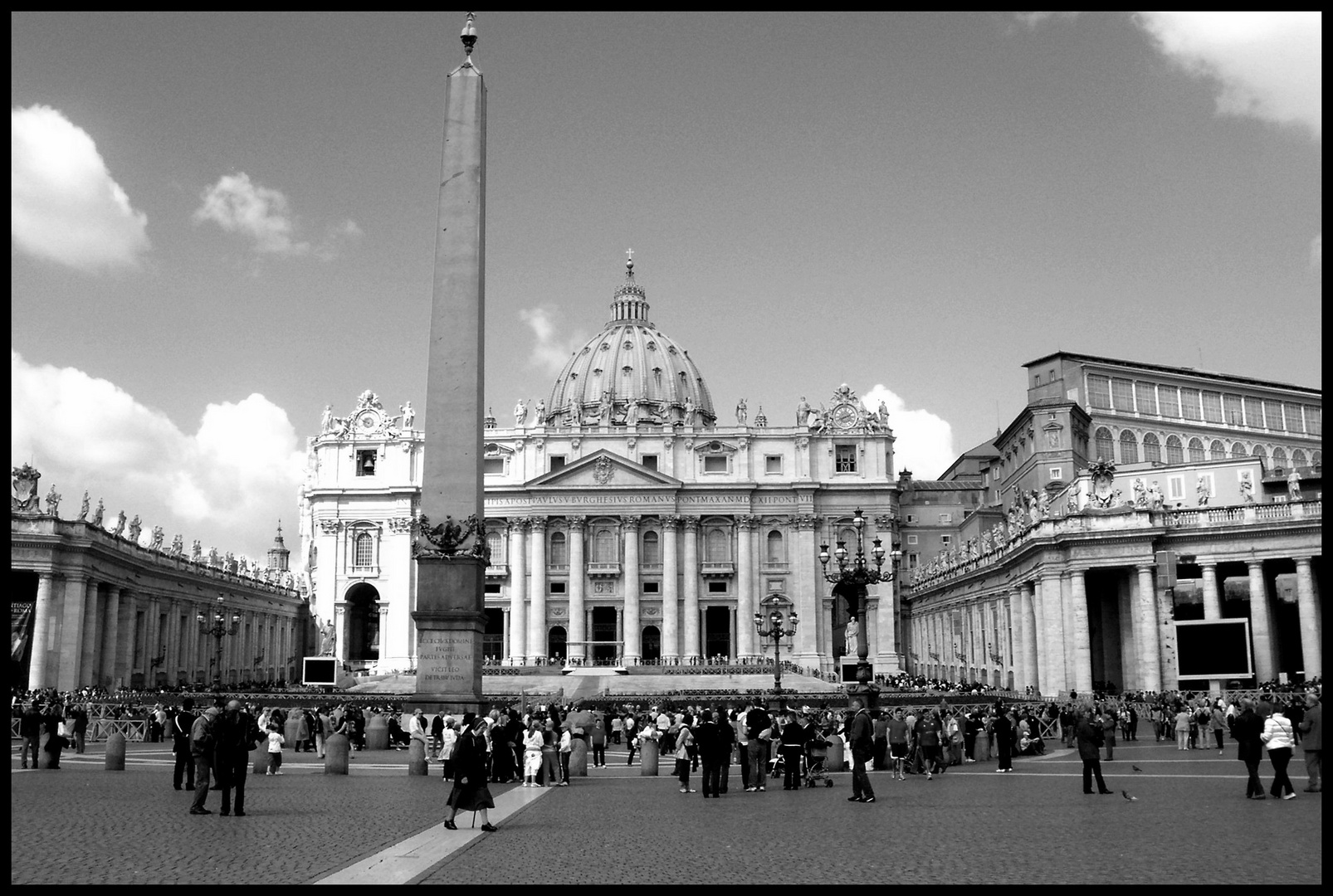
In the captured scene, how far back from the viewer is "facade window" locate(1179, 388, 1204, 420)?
78.1 metres

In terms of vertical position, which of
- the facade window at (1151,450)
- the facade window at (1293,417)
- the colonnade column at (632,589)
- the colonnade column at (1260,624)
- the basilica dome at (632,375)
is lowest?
the colonnade column at (1260,624)

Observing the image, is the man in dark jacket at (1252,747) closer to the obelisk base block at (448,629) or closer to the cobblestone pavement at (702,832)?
the cobblestone pavement at (702,832)

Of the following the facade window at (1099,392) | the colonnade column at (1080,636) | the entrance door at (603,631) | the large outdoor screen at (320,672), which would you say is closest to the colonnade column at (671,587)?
the entrance door at (603,631)

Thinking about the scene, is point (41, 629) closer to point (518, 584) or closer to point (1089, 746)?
point (1089, 746)

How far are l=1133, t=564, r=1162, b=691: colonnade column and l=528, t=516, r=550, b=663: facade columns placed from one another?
51.3 meters

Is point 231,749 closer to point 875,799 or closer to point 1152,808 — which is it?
point 875,799

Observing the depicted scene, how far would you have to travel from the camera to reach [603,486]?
91875mm

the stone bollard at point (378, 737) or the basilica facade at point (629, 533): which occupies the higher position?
the basilica facade at point (629, 533)

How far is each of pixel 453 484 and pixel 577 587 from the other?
6386 cm

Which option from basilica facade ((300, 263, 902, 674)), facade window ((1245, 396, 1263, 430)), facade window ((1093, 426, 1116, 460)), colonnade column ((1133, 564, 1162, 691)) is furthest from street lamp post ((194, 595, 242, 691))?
facade window ((1245, 396, 1263, 430))

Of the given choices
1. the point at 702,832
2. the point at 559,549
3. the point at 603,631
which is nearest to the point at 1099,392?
the point at 603,631

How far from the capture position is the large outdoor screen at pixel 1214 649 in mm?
40688

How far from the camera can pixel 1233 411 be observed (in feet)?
Answer: 260

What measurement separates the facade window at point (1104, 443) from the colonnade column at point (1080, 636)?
29.4m
